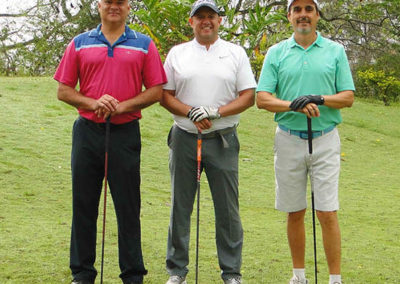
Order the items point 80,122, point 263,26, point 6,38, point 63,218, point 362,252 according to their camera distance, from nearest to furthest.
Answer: point 80,122
point 362,252
point 63,218
point 263,26
point 6,38

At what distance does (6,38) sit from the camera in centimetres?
2219

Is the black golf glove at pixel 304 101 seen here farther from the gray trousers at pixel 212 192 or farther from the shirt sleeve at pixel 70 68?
the shirt sleeve at pixel 70 68

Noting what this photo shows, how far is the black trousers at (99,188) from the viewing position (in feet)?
13.3

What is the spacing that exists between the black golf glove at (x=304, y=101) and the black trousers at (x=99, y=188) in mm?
957

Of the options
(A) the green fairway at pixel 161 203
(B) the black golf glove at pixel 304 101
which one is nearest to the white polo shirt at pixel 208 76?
(B) the black golf glove at pixel 304 101

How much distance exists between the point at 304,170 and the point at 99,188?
1279 millimetres

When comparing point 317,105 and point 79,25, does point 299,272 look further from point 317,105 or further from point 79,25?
point 79,25

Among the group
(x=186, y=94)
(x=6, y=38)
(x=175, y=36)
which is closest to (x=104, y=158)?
(x=186, y=94)

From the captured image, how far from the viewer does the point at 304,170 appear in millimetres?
4195

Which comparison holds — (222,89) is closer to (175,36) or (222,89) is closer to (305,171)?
(305,171)

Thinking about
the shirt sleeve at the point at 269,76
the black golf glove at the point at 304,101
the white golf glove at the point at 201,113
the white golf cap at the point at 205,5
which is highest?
the white golf cap at the point at 205,5

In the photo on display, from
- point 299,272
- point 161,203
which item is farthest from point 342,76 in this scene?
point 161,203

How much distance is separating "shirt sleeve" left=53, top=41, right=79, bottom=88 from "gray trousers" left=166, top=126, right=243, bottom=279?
726 mm

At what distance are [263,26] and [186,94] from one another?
11.1 meters
